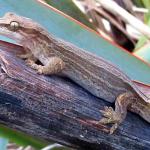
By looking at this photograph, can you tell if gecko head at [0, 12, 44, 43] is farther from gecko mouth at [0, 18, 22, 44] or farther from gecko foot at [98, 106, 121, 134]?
gecko foot at [98, 106, 121, 134]

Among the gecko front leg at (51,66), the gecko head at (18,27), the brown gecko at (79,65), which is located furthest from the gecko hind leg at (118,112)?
the gecko head at (18,27)

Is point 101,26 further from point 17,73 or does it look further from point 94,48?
point 17,73

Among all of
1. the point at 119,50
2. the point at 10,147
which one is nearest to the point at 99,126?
the point at 119,50

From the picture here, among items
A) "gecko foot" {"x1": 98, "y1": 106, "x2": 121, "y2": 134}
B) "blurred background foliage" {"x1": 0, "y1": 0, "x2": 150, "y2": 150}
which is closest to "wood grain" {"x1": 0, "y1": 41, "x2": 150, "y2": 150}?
"gecko foot" {"x1": 98, "y1": 106, "x2": 121, "y2": 134}

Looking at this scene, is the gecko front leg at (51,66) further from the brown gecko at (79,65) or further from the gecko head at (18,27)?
the gecko head at (18,27)

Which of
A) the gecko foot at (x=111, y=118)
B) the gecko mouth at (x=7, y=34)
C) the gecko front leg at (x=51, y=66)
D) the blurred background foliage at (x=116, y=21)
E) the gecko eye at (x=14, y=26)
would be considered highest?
the blurred background foliage at (x=116, y=21)
